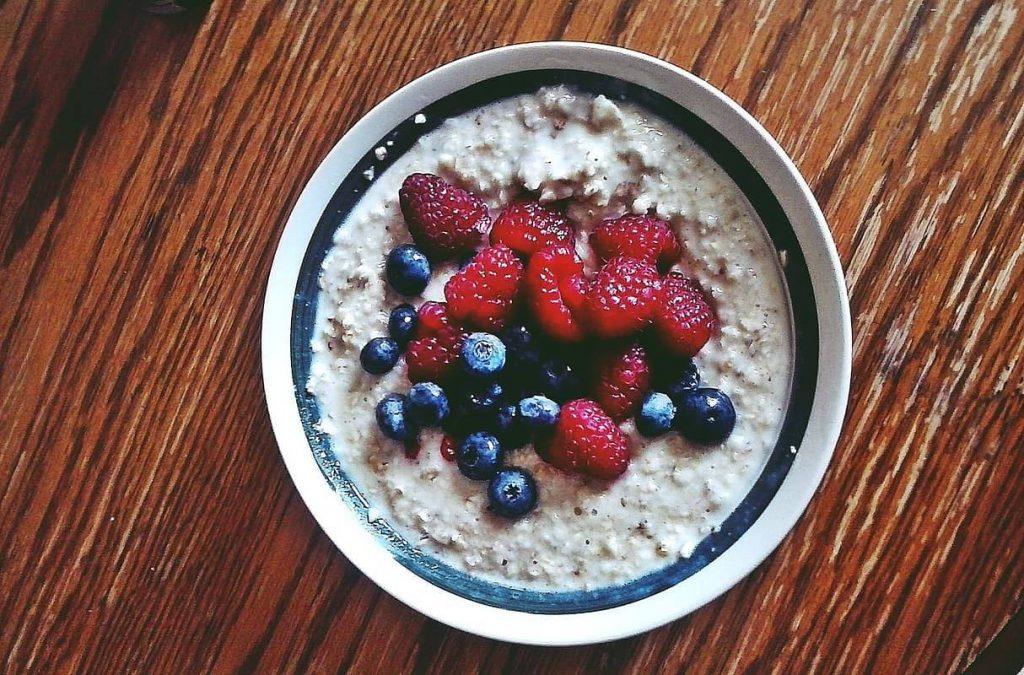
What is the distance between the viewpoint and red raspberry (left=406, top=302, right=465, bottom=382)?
1.20m

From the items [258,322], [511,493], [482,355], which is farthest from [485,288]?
[258,322]

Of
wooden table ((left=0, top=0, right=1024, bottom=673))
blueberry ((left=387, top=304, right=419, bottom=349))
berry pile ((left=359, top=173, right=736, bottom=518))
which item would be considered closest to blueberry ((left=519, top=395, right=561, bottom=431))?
Answer: berry pile ((left=359, top=173, right=736, bottom=518))

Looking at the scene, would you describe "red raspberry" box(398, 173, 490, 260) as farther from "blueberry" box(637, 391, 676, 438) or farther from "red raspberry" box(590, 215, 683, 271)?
"blueberry" box(637, 391, 676, 438)

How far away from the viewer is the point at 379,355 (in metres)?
1.20

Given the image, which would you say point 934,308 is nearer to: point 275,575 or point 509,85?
point 509,85

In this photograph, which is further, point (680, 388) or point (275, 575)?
point (275, 575)

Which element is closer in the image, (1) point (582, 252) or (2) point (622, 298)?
(2) point (622, 298)

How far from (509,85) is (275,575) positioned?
2.85 ft

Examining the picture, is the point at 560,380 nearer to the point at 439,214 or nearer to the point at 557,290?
the point at 557,290

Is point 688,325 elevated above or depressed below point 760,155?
below

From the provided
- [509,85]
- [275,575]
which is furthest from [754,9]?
[275,575]

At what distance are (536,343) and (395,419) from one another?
0.80 ft

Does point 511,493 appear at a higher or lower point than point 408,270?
lower

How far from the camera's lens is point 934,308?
4.00 feet
